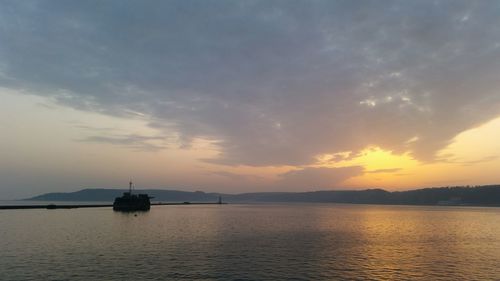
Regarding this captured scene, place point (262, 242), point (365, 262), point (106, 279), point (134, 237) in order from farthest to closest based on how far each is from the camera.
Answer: point (134, 237) → point (262, 242) → point (365, 262) → point (106, 279)

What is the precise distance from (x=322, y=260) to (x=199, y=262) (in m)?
18.4

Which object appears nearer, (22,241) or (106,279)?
(106,279)

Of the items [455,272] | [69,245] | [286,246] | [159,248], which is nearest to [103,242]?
[69,245]

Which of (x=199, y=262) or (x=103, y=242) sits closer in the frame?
(x=199, y=262)

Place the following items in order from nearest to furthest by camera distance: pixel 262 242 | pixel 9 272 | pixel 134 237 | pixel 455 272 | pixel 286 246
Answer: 1. pixel 9 272
2. pixel 455 272
3. pixel 286 246
4. pixel 262 242
5. pixel 134 237

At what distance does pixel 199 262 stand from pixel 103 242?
101 feet

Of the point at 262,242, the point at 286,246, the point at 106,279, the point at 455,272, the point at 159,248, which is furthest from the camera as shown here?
the point at 262,242

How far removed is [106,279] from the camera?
44031 millimetres

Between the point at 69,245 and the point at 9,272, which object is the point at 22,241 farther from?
the point at 9,272

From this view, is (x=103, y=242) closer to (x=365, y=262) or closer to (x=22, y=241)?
(x=22, y=241)

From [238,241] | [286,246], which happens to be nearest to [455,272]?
[286,246]

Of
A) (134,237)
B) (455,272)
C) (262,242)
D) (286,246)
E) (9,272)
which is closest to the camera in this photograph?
(9,272)

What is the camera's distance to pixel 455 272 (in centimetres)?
5228

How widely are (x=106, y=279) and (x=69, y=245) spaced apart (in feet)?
107
